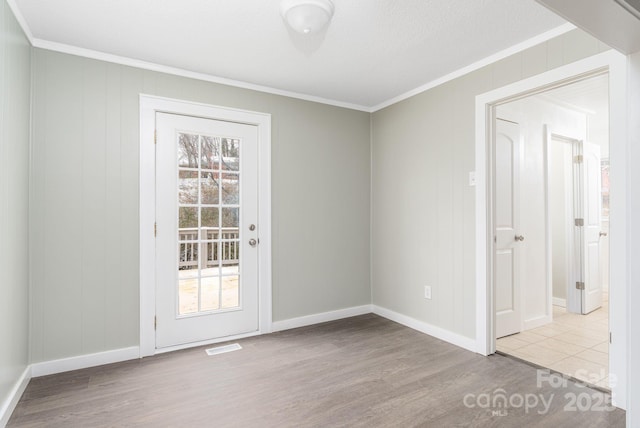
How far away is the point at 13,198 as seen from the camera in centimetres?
218

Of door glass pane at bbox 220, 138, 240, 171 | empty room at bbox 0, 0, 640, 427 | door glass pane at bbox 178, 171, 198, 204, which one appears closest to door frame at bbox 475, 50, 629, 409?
empty room at bbox 0, 0, 640, 427

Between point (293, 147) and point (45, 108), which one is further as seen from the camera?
point (293, 147)

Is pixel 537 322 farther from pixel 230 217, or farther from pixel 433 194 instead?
pixel 230 217

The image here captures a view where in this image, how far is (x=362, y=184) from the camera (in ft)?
13.7

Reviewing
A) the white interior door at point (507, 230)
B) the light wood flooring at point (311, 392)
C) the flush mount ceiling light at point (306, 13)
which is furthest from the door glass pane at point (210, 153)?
the white interior door at point (507, 230)

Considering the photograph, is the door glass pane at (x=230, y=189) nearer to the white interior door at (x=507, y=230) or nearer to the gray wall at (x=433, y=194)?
the gray wall at (x=433, y=194)

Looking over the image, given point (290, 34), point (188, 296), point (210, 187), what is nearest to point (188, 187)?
point (210, 187)

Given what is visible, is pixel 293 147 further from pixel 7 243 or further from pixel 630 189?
pixel 630 189

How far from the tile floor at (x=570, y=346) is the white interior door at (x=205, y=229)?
2.48 metres

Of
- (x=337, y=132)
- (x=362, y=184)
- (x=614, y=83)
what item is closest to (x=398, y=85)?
(x=337, y=132)

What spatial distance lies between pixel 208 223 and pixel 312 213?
3.64 ft

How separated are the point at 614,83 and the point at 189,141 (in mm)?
3145

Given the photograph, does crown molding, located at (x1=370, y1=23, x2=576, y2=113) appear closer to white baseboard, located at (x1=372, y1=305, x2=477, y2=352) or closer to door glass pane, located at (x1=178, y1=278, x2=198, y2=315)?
white baseboard, located at (x1=372, y1=305, x2=477, y2=352)

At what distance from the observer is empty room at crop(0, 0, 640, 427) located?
2.13 metres
